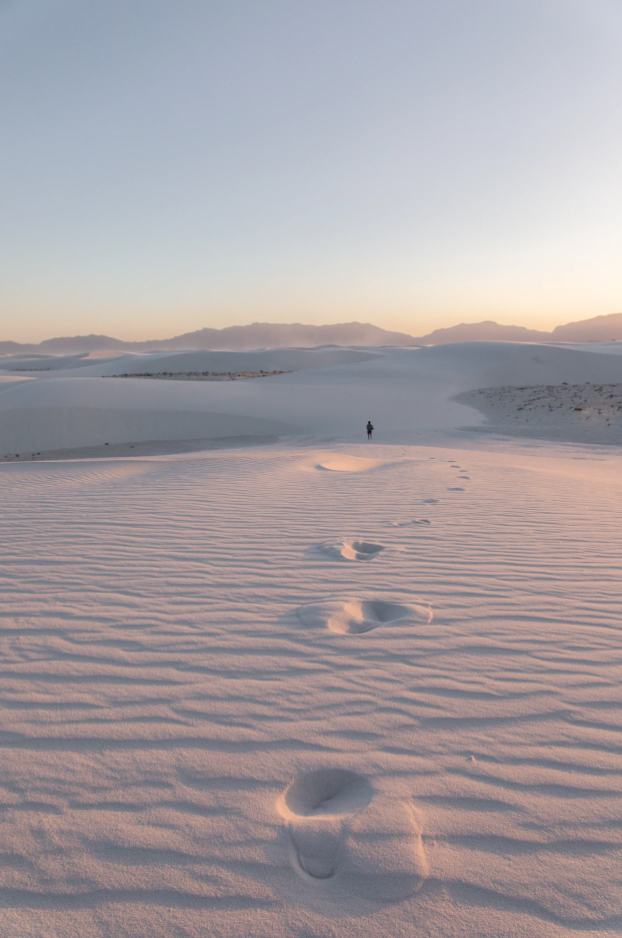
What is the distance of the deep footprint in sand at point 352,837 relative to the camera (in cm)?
171

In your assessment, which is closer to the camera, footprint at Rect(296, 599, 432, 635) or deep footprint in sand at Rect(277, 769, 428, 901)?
deep footprint in sand at Rect(277, 769, 428, 901)

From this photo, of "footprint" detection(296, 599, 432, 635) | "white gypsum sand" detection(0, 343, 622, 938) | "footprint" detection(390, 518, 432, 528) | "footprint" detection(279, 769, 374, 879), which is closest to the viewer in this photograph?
"white gypsum sand" detection(0, 343, 622, 938)

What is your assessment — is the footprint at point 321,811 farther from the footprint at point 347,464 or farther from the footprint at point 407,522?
the footprint at point 347,464

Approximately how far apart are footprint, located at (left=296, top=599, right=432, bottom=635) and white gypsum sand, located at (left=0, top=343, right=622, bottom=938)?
21 mm

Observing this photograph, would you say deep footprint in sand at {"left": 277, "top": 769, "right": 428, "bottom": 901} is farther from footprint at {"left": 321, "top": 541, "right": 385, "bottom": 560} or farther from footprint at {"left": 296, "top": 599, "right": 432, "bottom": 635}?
footprint at {"left": 321, "top": 541, "right": 385, "bottom": 560}

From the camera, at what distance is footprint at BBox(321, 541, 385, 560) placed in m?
4.75

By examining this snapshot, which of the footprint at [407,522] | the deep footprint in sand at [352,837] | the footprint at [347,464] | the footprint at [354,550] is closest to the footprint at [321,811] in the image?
the deep footprint in sand at [352,837]

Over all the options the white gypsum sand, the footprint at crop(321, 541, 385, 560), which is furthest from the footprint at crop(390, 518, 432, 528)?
the footprint at crop(321, 541, 385, 560)

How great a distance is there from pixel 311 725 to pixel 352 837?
0.62 meters

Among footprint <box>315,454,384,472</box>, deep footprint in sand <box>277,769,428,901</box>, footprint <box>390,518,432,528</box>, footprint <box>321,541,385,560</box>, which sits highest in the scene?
footprint <box>315,454,384,472</box>

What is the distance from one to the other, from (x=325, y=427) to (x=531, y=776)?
715 inches

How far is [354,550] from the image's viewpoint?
4977 mm

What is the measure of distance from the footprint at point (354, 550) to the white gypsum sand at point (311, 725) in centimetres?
4

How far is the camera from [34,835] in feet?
6.23
